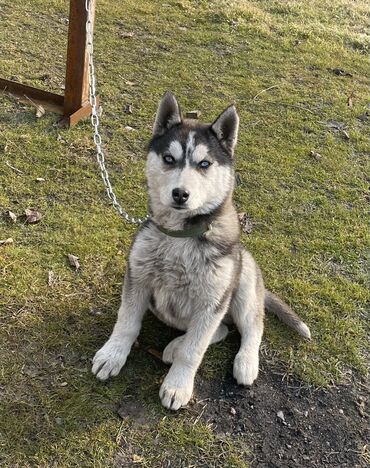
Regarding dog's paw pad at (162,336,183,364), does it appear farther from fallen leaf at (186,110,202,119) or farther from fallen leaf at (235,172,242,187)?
fallen leaf at (186,110,202,119)

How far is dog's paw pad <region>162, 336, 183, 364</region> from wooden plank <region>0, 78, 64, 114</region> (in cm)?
353

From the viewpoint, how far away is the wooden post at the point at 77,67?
5.47 meters

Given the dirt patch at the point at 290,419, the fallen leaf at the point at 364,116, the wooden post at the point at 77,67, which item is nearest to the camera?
the dirt patch at the point at 290,419

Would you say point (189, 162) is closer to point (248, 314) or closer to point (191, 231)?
point (191, 231)

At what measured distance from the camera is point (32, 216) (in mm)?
4711

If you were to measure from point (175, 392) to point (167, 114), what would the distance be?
5.93 feet

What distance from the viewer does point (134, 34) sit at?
28.4 feet

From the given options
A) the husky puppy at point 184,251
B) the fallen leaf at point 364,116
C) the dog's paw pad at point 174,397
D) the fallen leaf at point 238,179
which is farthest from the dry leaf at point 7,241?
the fallen leaf at point 364,116

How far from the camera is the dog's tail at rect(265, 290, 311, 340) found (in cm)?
405

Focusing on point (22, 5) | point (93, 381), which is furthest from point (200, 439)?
point (22, 5)

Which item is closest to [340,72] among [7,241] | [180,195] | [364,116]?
[364,116]

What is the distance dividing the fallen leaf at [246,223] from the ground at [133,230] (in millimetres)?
22

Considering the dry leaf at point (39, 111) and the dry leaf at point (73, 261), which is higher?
the dry leaf at point (39, 111)

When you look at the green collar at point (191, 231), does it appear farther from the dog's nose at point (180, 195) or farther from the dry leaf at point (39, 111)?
the dry leaf at point (39, 111)
